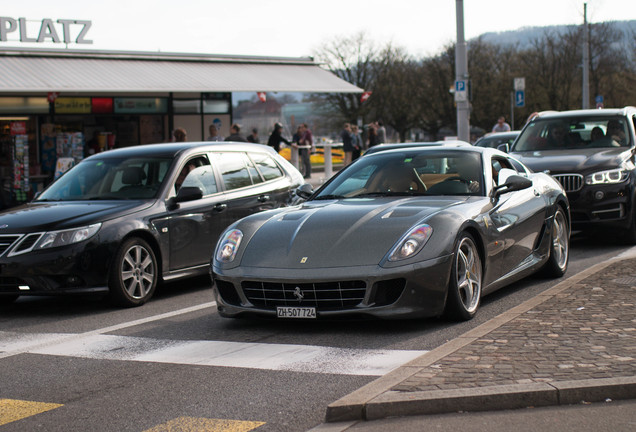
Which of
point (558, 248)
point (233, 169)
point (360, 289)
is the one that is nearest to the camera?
point (360, 289)

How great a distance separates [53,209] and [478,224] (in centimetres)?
425

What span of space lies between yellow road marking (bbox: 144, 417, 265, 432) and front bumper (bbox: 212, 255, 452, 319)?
206cm

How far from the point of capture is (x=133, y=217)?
9.04 meters

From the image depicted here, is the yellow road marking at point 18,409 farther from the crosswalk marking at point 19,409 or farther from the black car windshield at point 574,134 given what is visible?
the black car windshield at point 574,134

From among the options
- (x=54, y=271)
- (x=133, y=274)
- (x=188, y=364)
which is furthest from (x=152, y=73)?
(x=188, y=364)

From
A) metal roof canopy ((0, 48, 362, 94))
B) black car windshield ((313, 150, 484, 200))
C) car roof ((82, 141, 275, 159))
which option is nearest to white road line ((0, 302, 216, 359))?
black car windshield ((313, 150, 484, 200))

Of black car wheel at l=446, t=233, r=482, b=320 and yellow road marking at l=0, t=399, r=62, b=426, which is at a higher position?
black car wheel at l=446, t=233, r=482, b=320

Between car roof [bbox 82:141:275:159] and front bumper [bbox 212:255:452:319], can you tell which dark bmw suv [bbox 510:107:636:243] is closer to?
car roof [bbox 82:141:275:159]

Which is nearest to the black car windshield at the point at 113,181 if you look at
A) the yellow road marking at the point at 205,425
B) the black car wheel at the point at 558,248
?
the black car wheel at the point at 558,248

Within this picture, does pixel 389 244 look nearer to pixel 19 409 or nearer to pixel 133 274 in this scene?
pixel 19 409

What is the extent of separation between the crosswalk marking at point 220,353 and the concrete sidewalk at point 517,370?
1.48ft

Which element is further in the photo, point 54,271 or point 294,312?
point 54,271

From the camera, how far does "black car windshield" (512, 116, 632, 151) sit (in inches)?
521

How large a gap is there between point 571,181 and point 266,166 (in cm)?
407
